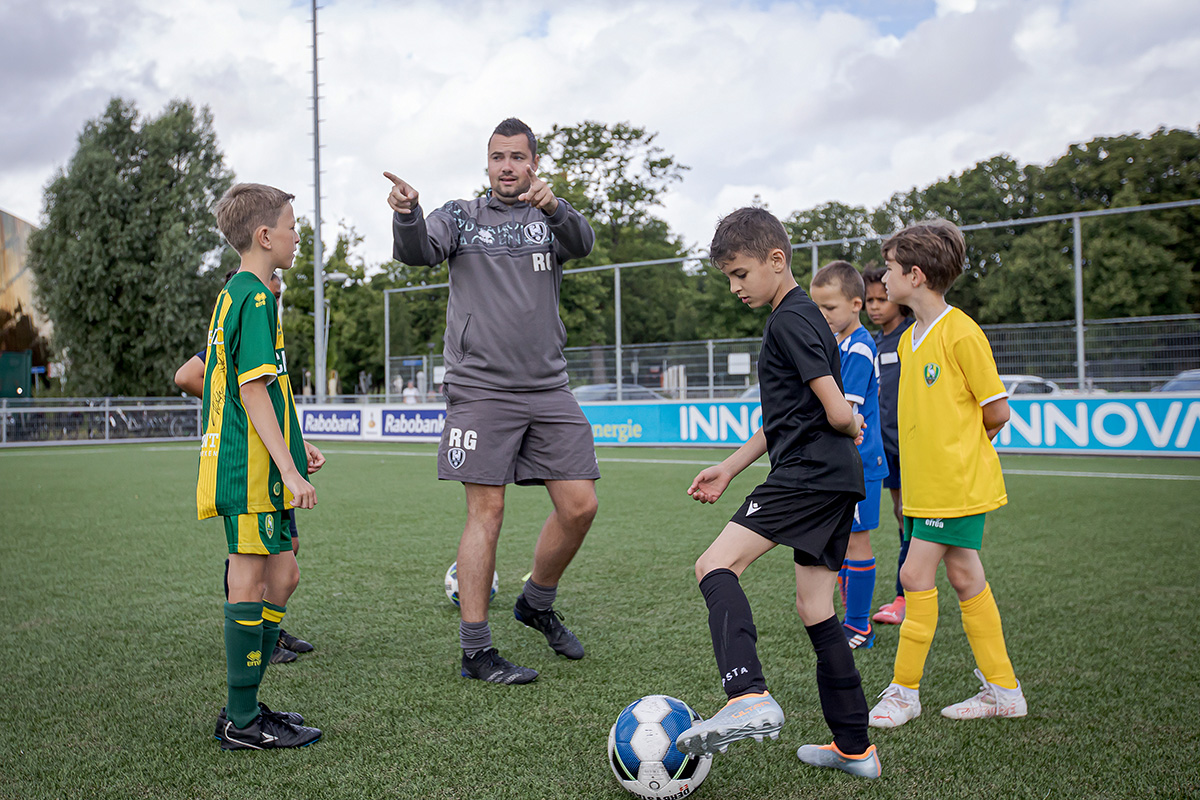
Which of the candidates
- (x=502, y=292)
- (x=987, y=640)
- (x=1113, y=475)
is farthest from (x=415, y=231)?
(x=1113, y=475)

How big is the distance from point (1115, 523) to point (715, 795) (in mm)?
5915

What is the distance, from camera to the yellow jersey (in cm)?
280

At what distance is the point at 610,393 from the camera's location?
56.0ft

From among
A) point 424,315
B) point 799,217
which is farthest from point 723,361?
point 799,217

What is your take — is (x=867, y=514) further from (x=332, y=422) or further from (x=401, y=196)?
(x=332, y=422)

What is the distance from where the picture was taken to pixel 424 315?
3306 cm

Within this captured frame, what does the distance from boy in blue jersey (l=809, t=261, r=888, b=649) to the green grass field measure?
19 centimetres

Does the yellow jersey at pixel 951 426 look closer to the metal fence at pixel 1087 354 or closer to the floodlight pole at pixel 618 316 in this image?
the metal fence at pixel 1087 354

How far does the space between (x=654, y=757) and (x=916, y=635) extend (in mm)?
1105

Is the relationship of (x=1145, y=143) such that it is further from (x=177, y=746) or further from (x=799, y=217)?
(x=177, y=746)

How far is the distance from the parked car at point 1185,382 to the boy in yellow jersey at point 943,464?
1122 cm

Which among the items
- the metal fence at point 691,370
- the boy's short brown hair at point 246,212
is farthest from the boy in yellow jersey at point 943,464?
the metal fence at point 691,370

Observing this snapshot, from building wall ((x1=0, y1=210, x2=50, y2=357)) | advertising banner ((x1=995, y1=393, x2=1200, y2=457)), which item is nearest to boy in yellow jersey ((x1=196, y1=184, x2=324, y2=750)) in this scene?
advertising banner ((x1=995, y1=393, x2=1200, y2=457))

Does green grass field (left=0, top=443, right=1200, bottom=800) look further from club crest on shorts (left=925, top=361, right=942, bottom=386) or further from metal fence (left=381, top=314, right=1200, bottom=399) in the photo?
metal fence (left=381, top=314, right=1200, bottom=399)
